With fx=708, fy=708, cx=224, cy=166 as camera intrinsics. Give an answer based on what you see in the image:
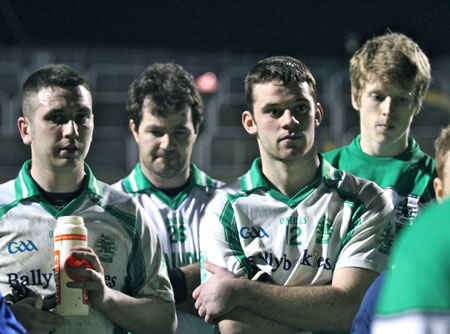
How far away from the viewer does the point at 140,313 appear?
2.86 meters

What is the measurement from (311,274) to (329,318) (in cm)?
22

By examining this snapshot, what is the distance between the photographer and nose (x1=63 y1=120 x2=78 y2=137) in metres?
2.94

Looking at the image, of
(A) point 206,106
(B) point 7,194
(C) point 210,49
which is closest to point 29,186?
(B) point 7,194

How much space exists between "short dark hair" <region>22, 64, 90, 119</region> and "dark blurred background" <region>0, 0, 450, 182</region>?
5.94 metres

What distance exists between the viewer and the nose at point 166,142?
3719mm

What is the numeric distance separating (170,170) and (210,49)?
8151 millimetres

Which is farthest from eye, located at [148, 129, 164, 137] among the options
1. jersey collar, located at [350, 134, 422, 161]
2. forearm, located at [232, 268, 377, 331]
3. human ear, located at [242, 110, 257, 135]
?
forearm, located at [232, 268, 377, 331]

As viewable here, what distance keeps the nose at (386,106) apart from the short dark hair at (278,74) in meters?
0.49

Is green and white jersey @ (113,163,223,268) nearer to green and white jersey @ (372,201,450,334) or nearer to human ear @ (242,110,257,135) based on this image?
human ear @ (242,110,257,135)

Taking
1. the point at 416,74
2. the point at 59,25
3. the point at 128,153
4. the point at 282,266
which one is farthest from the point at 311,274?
the point at 59,25

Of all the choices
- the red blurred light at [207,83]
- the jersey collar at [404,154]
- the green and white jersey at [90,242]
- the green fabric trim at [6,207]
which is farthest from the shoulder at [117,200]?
the red blurred light at [207,83]

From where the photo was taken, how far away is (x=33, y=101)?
9.98 ft

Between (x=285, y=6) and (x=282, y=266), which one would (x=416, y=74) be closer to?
(x=282, y=266)

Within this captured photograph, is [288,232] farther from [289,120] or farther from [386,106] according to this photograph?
[386,106]
